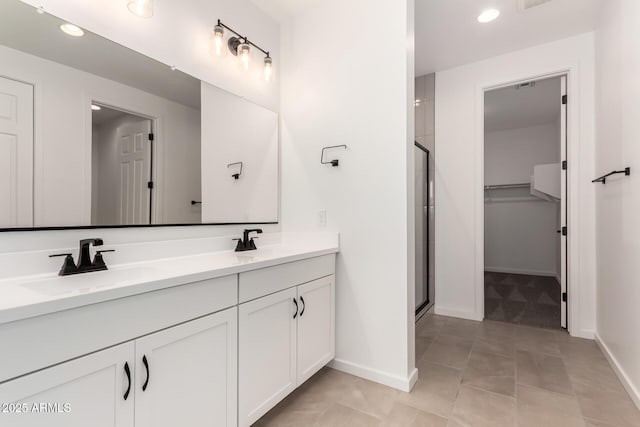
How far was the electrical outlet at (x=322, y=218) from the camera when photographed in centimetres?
214

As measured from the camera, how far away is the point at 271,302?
154cm

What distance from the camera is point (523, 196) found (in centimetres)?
532

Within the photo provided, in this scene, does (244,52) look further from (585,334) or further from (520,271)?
(520,271)

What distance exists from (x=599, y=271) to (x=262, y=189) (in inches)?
114

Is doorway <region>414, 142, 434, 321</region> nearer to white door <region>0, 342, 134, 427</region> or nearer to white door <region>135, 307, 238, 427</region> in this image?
white door <region>135, 307, 238, 427</region>

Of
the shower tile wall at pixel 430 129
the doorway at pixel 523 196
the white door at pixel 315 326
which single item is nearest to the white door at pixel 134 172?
the white door at pixel 315 326

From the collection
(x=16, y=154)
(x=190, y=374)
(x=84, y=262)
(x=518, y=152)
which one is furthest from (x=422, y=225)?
(x=518, y=152)

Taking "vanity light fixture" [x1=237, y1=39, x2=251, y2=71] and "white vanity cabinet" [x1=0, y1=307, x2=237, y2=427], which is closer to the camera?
"white vanity cabinet" [x1=0, y1=307, x2=237, y2=427]

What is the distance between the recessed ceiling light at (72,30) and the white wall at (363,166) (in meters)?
1.32

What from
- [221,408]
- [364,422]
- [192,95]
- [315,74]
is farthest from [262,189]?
[364,422]

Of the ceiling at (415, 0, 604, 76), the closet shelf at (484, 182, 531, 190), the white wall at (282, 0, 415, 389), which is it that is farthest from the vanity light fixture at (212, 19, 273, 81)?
the closet shelf at (484, 182, 531, 190)

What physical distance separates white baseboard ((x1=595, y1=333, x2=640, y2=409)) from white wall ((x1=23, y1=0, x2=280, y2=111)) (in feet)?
9.65

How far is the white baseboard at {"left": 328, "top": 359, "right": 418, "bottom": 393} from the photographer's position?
183cm

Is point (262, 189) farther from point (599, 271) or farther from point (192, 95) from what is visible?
point (599, 271)
